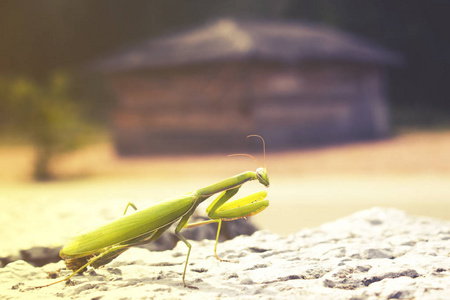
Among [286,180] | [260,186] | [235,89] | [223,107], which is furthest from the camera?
[223,107]

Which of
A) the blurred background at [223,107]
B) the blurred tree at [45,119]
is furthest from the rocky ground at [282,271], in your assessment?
the blurred tree at [45,119]

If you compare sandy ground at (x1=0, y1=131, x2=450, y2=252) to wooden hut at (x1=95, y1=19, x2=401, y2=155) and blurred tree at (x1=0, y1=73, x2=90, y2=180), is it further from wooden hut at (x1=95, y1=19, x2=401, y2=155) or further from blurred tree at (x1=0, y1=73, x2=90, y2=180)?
wooden hut at (x1=95, y1=19, x2=401, y2=155)

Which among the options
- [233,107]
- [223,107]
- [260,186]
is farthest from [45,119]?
[260,186]

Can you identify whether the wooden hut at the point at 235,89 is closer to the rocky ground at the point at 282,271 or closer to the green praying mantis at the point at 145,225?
the rocky ground at the point at 282,271

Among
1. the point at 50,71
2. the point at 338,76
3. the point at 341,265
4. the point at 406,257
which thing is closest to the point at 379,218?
the point at 406,257

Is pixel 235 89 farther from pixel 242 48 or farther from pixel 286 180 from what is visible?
pixel 286 180
